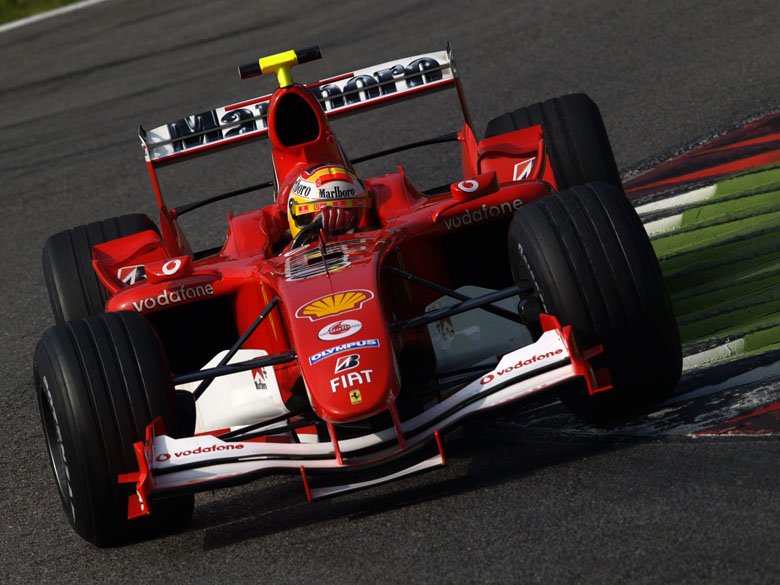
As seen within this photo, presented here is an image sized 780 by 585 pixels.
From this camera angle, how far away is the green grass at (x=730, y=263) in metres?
6.48

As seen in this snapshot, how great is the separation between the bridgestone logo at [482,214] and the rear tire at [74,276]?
81.3 inches

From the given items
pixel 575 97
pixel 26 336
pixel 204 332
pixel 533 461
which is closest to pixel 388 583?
pixel 533 461

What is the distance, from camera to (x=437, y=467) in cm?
509

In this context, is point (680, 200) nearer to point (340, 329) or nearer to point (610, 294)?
point (610, 294)

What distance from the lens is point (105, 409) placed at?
5.20 metres

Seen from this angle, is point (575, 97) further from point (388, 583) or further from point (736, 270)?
point (388, 583)

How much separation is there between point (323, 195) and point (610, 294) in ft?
5.98

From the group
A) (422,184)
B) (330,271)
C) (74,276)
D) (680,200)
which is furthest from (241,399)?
(422,184)

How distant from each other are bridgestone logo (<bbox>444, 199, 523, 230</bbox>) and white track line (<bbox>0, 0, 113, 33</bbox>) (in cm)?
1312

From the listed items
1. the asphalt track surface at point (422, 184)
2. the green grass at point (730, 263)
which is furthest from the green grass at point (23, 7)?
the green grass at point (730, 263)

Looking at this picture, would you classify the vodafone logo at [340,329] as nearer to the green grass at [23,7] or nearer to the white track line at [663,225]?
the white track line at [663,225]

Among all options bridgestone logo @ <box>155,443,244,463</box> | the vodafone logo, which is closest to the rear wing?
the vodafone logo

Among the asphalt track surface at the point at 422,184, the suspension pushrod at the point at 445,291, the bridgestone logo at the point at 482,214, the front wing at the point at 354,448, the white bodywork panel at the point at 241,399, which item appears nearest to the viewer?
the asphalt track surface at the point at 422,184

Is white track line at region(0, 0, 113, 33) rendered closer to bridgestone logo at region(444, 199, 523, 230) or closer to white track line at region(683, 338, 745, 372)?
bridgestone logo at region(444, 199, 523, 230)
